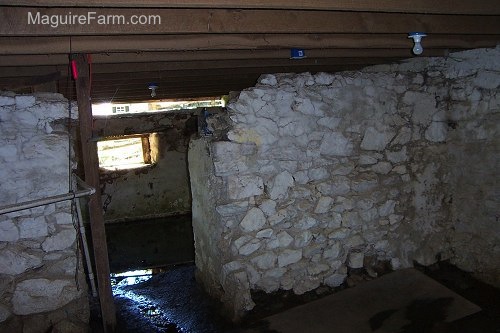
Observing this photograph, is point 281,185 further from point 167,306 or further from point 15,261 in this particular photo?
point 15,261

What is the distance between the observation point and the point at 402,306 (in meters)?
3.27

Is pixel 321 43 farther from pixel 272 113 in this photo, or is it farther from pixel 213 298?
pixel 213 298

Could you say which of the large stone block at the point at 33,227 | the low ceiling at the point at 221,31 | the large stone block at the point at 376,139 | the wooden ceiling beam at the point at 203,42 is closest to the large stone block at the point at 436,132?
the large stone block at the point at 376,139

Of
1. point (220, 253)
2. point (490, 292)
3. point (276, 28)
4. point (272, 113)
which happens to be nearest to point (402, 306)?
point (490, 292)

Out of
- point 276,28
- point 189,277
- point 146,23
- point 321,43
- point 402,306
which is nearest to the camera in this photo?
point 146,23

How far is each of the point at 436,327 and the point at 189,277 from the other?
2.65 meters

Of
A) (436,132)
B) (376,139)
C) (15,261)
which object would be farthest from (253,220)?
(436,132)

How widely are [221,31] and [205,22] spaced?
0.10 m

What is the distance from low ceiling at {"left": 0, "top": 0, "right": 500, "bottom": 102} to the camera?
1853 mm

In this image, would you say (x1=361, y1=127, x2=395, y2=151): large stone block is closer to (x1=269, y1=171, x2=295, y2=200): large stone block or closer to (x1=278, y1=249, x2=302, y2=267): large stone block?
(x1=269, y1=171, x2=295, y2=200): large stone block

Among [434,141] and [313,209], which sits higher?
[434,141]

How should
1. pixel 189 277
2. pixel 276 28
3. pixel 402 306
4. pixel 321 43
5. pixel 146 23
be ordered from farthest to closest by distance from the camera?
pixel 189 277
pixel 402 306
pixel 321 43
pixel 276 28
pixel 146 23

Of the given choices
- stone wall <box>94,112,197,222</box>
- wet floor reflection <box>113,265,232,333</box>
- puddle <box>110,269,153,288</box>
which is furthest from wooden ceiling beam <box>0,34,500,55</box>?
stone wall <box>94,112,197,222</box>

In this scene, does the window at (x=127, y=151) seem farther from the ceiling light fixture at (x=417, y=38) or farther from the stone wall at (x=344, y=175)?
the ceiling light fixture at (x=417, y=38)
